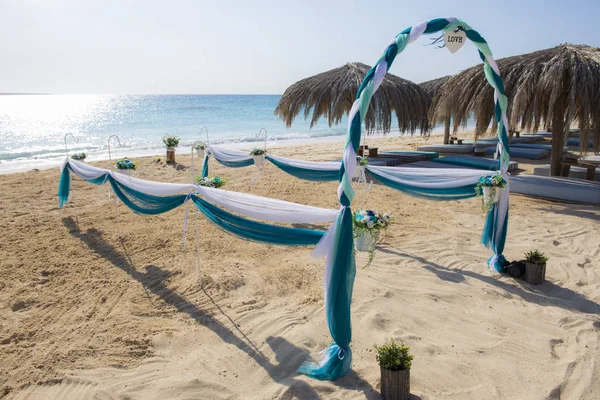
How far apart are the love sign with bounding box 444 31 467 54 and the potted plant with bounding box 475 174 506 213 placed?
1.61 meters

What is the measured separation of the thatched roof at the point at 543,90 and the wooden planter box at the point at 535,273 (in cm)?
380

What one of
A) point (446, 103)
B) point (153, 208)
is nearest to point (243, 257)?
point (153, 208)

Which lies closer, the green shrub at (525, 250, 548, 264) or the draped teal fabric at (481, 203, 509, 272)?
the green shrub at (525, 250, 548, 264)

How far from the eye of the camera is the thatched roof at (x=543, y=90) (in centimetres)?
718

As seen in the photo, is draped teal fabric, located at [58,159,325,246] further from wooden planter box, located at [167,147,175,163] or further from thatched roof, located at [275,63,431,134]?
thatched roof, located at [275,63,431,134]

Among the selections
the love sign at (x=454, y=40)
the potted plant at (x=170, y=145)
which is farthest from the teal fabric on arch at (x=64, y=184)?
the love sign at (x=454, y=40)

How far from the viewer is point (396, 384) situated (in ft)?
8.41

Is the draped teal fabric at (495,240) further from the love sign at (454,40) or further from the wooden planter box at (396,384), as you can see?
the wooden planter box at (396,384)

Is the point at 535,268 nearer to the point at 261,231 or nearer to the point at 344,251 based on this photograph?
the point at 344,251

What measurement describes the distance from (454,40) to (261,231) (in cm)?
227

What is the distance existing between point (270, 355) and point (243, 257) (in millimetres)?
2023

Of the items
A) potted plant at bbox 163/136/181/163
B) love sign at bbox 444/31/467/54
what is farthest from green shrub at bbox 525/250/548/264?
potted plant at bbox 163/136/181/163

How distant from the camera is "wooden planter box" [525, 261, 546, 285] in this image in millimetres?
4250

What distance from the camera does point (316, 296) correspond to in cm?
410
